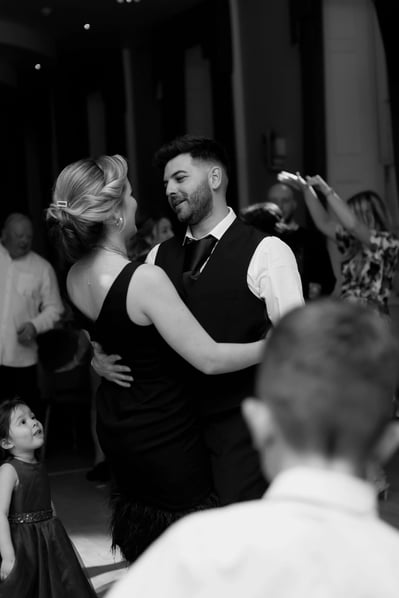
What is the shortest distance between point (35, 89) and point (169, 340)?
38.5 feet

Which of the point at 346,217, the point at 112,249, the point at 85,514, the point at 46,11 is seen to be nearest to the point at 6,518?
the point at 112,249

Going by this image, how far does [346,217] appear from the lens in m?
4.93

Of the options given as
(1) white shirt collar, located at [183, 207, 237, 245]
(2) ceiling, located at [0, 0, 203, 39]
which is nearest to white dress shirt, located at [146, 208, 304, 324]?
(1) white shirt collar, located at [183, 207, 237, 245]

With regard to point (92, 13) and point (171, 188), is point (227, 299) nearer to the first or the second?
point (171, 188)

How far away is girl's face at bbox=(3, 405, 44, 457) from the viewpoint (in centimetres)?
313

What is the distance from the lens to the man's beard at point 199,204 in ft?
8.55

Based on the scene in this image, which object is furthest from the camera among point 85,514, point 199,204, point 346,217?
point 346,217

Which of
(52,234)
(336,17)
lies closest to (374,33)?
(336,17)

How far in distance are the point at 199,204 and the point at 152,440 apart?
2.07 feet

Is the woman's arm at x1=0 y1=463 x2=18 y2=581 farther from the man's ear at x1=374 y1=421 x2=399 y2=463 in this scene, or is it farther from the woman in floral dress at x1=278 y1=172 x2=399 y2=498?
the woman in floral dress at x1=278 y1=172 x2=399 y2=498

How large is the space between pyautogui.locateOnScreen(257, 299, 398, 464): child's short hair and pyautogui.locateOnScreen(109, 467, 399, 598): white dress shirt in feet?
0.12

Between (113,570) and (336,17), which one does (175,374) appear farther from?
(336,17)

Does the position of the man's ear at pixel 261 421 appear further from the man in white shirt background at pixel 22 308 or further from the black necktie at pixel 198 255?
the man in white shirt background at pixel 22 308

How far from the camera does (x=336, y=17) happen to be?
7270mm
